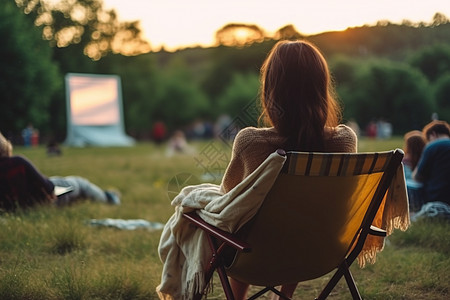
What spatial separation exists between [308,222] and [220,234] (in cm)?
30

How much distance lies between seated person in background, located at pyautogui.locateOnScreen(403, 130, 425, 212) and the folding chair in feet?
8.02

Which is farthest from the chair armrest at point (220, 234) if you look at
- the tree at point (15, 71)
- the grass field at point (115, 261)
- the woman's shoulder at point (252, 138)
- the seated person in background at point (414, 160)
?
the tree at point (15, 71)

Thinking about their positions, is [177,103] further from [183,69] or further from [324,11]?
[324,11]

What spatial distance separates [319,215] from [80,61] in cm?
4006

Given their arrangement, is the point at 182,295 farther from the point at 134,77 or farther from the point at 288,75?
the point at 134,77

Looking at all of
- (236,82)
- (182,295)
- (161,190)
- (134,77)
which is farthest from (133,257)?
(236,82)

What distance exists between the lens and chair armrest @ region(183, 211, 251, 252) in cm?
178

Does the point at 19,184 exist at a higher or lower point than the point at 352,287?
lower

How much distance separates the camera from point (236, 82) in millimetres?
53406

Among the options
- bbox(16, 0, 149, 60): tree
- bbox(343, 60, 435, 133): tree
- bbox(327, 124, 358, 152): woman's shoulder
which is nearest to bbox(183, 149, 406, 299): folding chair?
bbox(327, 124, 358, 152): woman's shoulder

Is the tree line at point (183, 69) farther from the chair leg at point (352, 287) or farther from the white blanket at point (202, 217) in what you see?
the chair leg at point (352, 287)

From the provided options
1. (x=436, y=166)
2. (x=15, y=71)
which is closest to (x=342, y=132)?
(x=436, y=166)

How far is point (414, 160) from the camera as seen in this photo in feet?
15.3

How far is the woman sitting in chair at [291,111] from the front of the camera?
6.41ft
